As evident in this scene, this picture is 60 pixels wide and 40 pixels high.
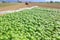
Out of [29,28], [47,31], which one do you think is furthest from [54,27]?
[29,28]

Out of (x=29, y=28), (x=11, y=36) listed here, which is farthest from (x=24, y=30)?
(x=11, y=36)

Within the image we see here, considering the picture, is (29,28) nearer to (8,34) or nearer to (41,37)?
(41,37)

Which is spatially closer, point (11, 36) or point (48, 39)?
point (11, 36)

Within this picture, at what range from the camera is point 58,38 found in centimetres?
837

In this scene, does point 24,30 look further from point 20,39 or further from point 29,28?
point 20,39

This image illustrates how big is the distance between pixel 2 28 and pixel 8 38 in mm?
1289

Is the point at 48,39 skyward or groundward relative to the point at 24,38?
groundward

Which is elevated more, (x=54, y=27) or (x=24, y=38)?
(x=24, y=38)

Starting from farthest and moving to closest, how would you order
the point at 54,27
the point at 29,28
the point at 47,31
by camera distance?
the point at 54,27 → the point at 47,31 → the point at 29,28

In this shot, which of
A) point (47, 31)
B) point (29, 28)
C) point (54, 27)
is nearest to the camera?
point (29, 28)

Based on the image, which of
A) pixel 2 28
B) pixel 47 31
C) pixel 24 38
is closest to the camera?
pixel 24 38

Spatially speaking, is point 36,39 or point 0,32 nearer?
point 0,32

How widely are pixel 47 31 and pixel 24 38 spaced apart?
119 inches

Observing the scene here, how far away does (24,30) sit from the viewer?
8.55m
